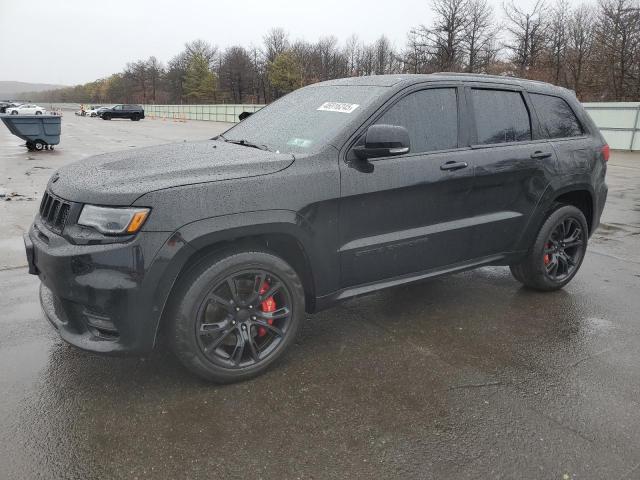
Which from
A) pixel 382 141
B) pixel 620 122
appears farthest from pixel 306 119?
pixel 620 122

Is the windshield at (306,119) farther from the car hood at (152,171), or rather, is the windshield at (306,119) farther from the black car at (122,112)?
the black car at (122,112)

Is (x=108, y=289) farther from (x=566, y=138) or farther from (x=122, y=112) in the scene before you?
(x=122, y=112)

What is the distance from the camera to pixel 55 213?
2.91 metres

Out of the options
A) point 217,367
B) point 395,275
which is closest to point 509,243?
point 395,275

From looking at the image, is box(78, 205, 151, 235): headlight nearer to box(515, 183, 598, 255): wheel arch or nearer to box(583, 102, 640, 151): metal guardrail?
box(515, 183, 598, 255): wheel arch

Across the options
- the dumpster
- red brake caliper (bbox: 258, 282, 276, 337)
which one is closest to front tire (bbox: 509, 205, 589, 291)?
red brake caliper (bbox: 258, 282, 276, 337)

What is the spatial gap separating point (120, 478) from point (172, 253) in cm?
107

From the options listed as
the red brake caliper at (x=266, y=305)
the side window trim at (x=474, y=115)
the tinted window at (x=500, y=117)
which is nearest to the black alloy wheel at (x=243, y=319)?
the red brake caliper at (x=266, y=305)

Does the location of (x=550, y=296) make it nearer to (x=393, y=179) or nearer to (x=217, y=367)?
(x=393, y=179)

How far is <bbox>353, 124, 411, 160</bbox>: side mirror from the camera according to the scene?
3105mm

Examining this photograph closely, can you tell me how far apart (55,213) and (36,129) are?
16.4 metres

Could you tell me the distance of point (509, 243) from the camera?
4223 mm

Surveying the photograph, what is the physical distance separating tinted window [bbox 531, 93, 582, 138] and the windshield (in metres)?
1.67

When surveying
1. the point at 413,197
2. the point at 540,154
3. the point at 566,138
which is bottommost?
the point at 413,197
